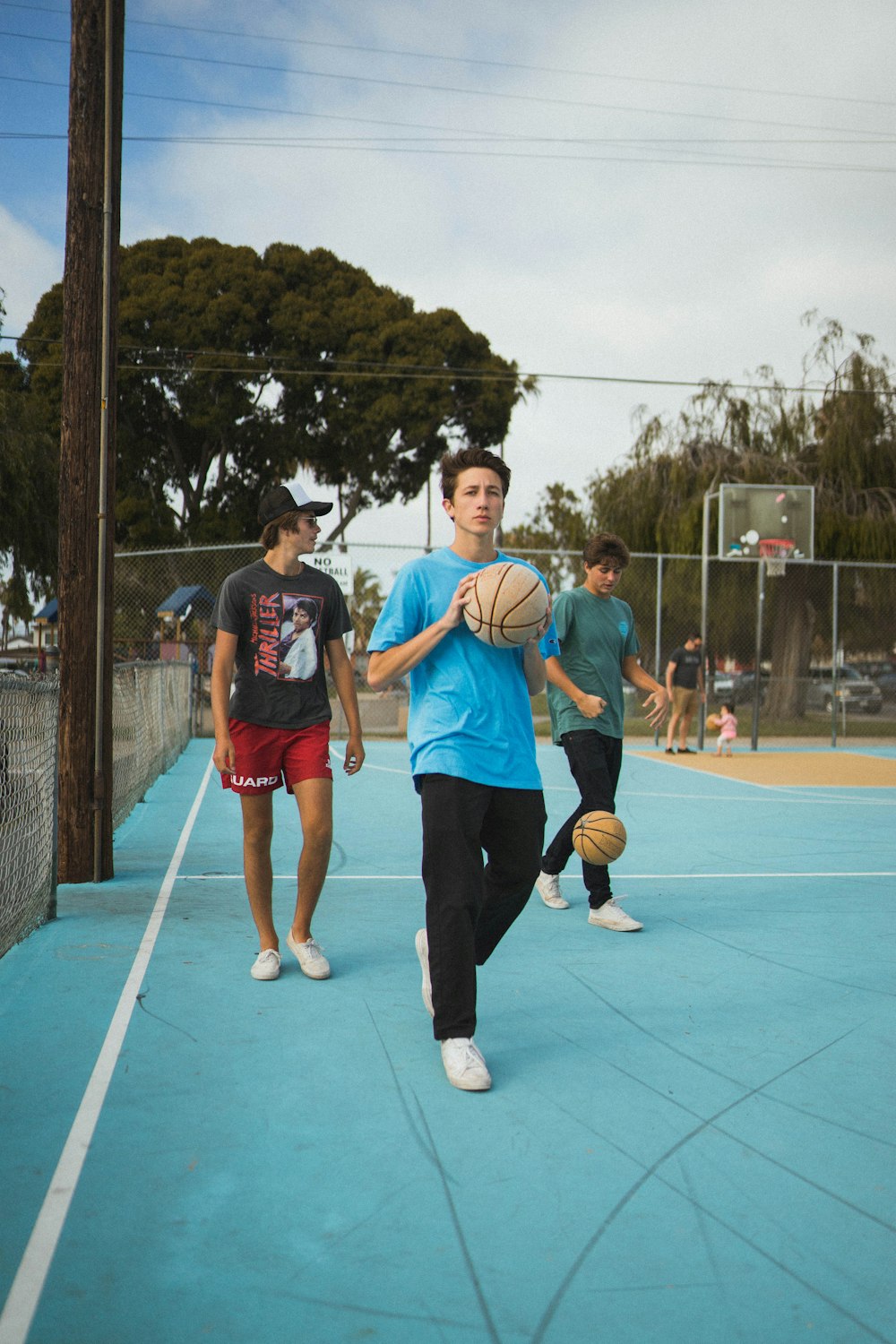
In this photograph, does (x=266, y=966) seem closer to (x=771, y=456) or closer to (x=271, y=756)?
(x=271, y=756)

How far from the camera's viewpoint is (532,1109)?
374cm

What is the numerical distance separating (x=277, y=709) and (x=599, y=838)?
6.18ft

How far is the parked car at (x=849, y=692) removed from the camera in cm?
2666

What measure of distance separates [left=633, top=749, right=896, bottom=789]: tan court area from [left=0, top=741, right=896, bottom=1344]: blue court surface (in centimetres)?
942

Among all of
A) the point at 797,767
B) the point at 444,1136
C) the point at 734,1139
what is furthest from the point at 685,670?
the point at 444,1136

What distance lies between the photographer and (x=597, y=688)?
6.53 meters

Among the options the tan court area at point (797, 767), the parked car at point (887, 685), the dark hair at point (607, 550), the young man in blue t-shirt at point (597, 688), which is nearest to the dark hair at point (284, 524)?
the young man in blue t-shirt at point (597, 688)

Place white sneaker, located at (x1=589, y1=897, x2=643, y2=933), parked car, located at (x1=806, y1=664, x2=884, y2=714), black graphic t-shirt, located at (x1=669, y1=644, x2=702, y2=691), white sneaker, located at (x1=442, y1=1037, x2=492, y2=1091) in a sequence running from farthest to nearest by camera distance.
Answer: parked car, located at (x1=806, y1=664, x2=884, y2=714) → black graphic t-shirt, located at (x1=669, y1=644, x2=702, y2=691) → white sneaker, located at (x1=589, y1=897, x2=643, y2=933) → white sneaker, located at (x1=442, y1=1037, x2=492, y2=1091)

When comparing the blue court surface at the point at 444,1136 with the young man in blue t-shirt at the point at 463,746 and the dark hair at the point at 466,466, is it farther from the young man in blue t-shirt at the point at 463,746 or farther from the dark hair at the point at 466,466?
the dark hair at the point at 466,466

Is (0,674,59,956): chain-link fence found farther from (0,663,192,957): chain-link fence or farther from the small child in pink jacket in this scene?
the small child in pink jacket

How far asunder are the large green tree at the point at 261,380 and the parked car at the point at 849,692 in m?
13.8

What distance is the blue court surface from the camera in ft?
8.50

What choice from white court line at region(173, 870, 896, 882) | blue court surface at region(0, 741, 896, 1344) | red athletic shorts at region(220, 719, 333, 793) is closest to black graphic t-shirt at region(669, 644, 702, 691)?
white court line at region(173, 870, 896, 882)

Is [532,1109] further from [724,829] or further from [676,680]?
[676,680]
